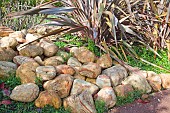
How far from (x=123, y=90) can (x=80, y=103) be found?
0.61 metres

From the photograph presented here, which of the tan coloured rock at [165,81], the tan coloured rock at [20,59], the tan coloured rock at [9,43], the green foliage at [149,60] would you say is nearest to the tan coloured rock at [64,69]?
the tan coloured rock at [20,59]

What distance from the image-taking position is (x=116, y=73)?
3430mm

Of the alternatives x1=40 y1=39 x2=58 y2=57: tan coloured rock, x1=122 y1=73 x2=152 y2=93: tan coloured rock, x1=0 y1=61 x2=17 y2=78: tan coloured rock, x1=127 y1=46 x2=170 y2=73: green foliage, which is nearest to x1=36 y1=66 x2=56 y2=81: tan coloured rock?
x1=0 y1=61 x2=17 y2=78: tan coloured rock

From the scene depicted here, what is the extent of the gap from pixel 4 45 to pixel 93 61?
1.16 m

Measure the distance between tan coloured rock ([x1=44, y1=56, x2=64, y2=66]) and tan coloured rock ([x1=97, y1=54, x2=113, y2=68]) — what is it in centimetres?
48

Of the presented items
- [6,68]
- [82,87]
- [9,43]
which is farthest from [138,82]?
[9,43]

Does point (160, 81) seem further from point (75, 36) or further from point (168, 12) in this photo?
point (75, 36)

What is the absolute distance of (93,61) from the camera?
3.63 meters

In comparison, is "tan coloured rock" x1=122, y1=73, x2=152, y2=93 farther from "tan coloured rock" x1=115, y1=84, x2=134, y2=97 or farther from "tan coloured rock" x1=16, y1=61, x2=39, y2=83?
"tan coloured rock" x1=16, y1=61, x2=39, y2=83

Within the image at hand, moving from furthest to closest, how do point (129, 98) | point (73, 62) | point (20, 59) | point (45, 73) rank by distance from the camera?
point (73, 62) → point (20, 59) → point (129, 98) → point (45, 73)

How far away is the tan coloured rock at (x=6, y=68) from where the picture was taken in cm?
314

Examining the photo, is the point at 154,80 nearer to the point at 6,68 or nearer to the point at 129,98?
the point at 129,98

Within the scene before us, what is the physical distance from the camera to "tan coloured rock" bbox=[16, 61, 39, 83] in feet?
10.3

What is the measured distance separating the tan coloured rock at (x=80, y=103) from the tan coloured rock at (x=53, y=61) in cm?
58
